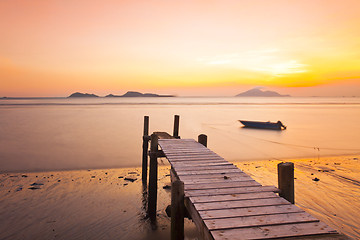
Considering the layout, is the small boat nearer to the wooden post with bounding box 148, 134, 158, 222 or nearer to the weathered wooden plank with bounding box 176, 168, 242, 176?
the wooden post with bounding box 148, 134, 158, 222

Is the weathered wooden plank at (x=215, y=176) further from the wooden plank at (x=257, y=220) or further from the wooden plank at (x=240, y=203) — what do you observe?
the wooden plank at (x=257, y=220)

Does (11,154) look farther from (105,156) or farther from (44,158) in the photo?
(105,156)

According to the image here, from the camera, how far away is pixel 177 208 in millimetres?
4172

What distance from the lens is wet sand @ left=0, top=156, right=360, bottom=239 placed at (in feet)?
22.6

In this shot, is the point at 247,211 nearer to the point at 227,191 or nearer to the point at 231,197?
the point at 231,197

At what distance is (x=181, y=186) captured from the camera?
414 centimetres

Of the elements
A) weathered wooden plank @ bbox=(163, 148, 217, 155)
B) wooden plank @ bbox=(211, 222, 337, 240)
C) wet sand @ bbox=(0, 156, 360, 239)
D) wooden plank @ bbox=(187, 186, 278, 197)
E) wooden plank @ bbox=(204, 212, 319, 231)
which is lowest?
wet sand @ bbox=(0, 156, 360, 239)

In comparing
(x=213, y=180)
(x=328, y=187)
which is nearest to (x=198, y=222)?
(x=213, y=180)

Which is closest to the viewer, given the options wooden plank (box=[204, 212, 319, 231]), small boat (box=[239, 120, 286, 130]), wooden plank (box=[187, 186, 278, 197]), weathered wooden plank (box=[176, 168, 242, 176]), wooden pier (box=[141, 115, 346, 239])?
wooden pier (box=[141, 115, 346, 239])

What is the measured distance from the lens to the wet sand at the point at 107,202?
688cm

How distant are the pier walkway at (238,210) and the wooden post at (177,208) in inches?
6.7

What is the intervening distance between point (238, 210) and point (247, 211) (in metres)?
0.14

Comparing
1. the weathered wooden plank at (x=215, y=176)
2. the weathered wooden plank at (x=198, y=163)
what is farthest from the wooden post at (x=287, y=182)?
the weathered wooden plank at (x=198, y=163)

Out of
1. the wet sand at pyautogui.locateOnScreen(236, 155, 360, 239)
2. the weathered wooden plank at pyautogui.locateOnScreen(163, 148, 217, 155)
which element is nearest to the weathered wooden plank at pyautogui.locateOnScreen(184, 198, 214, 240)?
the weathered wooden plank at pyautogui.locateOnScreen(163, 148, 217, 155)
